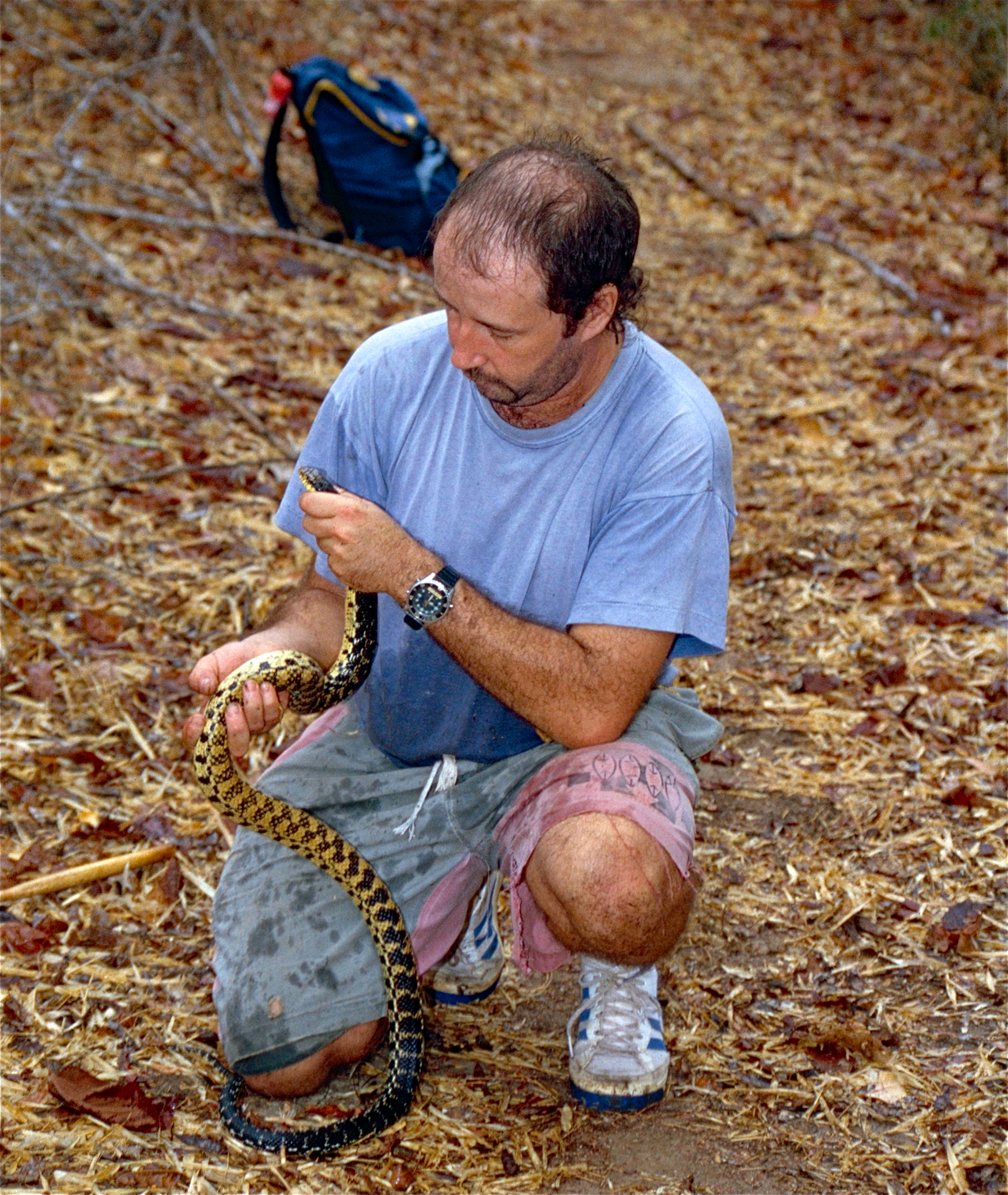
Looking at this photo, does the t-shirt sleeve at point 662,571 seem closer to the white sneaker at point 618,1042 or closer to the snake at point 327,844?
the snake at point 327,844

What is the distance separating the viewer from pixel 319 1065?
11.3ft

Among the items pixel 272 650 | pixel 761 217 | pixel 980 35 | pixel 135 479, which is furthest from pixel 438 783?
pixel 980 35

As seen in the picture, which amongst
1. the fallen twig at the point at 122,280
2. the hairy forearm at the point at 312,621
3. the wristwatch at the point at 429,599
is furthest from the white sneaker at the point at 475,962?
the fallen twig at the point at 122,280

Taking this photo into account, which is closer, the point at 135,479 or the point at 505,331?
the point at 505,331

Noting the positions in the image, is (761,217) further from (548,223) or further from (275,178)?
(548,223)

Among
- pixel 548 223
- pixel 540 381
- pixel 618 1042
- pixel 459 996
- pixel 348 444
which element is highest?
A: pixel 548 223

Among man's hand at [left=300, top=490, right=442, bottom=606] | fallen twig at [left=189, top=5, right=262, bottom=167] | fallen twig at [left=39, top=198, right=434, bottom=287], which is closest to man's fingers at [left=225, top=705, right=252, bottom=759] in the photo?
man's hand at [left=300, top=490, right=442, bottom=606]

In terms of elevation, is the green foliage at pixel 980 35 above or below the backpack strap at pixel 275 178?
above

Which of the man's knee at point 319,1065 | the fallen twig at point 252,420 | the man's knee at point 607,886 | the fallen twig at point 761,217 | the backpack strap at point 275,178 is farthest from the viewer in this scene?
the fallen twig at point 761,217

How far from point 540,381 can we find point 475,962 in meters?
1.68

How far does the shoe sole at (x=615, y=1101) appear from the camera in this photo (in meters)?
3.28

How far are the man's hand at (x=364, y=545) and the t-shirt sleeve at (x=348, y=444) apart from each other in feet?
1.12

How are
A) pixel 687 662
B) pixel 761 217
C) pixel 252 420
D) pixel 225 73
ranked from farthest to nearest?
pixel 761 217, pixel 225 73, pixel 252 420, pixel 687 662

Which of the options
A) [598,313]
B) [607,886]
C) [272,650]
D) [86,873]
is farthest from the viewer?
[86,873]
